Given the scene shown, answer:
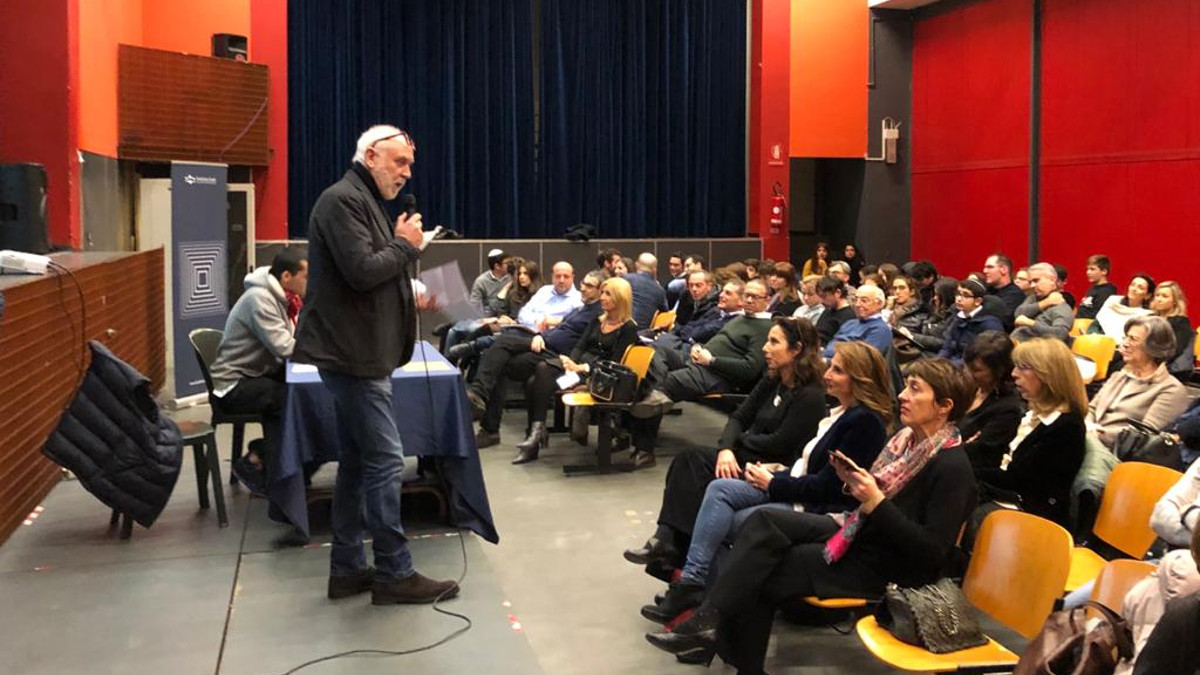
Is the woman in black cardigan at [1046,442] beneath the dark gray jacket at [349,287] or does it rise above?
beneath

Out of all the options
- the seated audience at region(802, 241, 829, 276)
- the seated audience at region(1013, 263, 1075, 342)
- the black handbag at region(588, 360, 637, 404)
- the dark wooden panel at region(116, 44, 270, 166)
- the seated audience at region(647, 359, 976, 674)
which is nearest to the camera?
the seated audience at region(647, 359, 976, 674)

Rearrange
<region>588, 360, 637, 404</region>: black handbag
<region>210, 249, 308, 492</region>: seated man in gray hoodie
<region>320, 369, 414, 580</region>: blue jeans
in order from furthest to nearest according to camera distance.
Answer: <region>588, 360, 637, 404</region>: black handbag → <region>210, 249, 308, 492</region>: seated man in gray hoodie → <region>320, 369, 414, 580</region>: blue jeans

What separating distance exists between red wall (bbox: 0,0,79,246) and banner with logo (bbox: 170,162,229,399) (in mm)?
705

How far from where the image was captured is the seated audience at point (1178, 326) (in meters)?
7.09

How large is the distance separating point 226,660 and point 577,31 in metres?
11.3

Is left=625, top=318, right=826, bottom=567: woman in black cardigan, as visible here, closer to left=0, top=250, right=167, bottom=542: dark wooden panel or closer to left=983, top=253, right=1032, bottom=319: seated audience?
left=0, top=250, right=167, bottom=542: dark wooden panel

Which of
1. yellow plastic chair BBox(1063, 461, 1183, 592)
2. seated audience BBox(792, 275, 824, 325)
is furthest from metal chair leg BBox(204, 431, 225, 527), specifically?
seated audience BBox(792, 275, 824, 325)

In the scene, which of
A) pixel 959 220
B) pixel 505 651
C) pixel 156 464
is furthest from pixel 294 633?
pixel 959 220

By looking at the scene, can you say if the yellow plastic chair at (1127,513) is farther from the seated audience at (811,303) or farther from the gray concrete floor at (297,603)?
the seated audience at (811,303)

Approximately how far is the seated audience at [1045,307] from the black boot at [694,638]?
14.9 ft

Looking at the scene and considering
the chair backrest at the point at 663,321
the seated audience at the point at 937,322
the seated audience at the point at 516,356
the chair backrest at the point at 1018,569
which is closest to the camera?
the chair backrest at the point at 1018,569

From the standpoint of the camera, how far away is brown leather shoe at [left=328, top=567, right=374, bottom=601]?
12.9ft

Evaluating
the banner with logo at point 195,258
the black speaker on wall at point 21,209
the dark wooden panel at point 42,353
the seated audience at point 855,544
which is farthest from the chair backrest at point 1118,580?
the banner with logo at point 195,258

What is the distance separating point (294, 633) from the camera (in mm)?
3625
